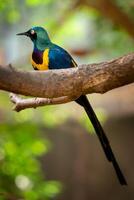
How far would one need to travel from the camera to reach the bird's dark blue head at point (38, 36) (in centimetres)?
237

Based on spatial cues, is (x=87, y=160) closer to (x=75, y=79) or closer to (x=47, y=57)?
(x=47, y=57)

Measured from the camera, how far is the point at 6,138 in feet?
12.5

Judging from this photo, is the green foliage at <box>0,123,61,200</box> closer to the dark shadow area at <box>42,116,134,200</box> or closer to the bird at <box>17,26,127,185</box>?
the bird at <box>17,26,127,185</box>

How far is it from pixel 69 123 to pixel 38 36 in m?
3.75

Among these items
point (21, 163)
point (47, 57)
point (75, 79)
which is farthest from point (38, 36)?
point (21, 163)

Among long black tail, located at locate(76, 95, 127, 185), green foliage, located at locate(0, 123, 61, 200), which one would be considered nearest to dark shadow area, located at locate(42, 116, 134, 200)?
green foliage, located at locate(0, 123, 61, 200)

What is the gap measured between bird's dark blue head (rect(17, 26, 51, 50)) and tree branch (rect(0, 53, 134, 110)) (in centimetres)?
30

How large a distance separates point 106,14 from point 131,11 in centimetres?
79

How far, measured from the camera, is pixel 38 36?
2371 millimetres

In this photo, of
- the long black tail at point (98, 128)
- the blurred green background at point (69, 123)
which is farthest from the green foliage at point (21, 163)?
the long black tail at point (98, 128)

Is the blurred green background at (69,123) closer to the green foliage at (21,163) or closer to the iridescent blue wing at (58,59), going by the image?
the green foliage at (21,163)

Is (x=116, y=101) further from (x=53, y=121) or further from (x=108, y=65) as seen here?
(x=108, y=65)

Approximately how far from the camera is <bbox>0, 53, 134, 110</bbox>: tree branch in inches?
79.7

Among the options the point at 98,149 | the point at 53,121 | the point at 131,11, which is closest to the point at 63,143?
the point at 98,149
